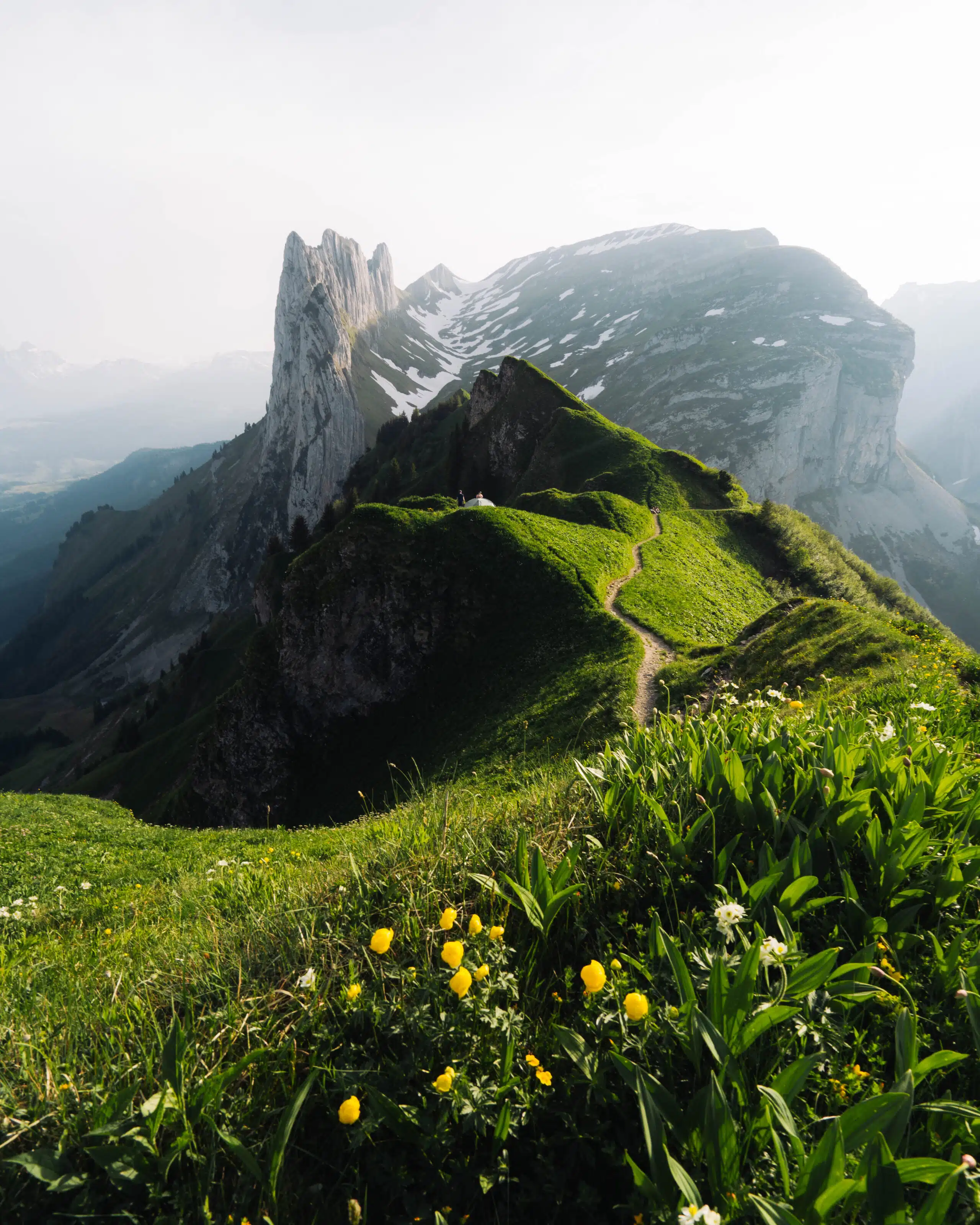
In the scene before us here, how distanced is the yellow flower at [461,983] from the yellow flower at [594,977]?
610mm

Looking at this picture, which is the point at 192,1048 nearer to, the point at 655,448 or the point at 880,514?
the point at 655,448

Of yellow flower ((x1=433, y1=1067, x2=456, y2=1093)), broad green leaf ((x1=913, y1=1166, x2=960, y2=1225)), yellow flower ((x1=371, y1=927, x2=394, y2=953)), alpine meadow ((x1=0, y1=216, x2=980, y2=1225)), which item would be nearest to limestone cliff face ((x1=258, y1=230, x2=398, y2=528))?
alpine meadow ((x1=0, y1=216, x2=980, y2=1225))

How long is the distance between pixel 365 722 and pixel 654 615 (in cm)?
1900

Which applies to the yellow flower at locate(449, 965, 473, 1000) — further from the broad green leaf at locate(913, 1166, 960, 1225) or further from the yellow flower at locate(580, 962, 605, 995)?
the broad green leaf at locate(913, 1166, 960, 1225)

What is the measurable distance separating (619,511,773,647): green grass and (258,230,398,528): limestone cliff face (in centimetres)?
13416

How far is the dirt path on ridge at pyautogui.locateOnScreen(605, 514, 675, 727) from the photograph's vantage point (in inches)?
730

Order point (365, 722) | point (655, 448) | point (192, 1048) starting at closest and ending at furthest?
point (192, 1048) → point (365, 722) → point (655, 448)

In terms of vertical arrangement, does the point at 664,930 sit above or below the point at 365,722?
above

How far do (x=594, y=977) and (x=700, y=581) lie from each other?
33.0m

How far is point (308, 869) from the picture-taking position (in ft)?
21.4

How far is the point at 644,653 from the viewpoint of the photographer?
74.6 ft

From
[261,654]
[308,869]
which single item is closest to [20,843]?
[308,869]

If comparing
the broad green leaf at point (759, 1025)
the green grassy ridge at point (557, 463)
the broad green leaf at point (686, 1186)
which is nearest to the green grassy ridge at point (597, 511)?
the green grassy ridge at point (557, 463)

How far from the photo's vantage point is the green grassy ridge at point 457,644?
2311 cm
